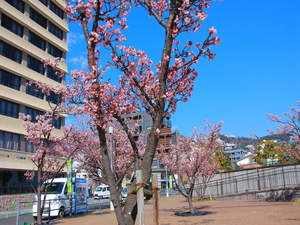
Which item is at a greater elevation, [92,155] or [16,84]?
[16,84]

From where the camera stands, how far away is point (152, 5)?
6.84m

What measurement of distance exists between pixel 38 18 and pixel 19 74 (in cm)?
797

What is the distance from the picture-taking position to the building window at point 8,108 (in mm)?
29603

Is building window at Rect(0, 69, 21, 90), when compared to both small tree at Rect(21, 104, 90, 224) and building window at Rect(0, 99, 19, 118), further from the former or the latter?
small tree at Rect(21, 104, 90, 224)

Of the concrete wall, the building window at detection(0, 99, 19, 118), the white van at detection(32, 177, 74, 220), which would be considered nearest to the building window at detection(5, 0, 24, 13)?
the building window at detection(0, 99, 19, 118)

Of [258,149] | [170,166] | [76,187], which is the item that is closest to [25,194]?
[76,187]

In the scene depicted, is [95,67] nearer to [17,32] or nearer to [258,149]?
[17,32]

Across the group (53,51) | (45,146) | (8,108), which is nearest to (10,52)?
(8,108)

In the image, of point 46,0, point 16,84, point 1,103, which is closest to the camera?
point 1,103

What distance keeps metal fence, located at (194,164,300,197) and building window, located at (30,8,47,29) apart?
83.9ft

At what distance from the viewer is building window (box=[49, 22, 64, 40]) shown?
3822 centimetres

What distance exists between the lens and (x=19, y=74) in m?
31.8

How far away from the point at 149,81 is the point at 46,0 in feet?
114

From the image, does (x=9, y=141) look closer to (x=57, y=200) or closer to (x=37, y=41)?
(x=37, y=41)
